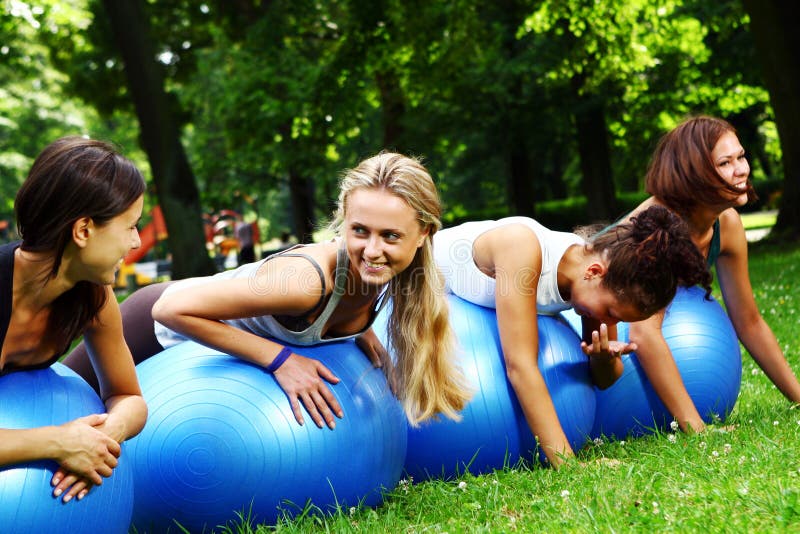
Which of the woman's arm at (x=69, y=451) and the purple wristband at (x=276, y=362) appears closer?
the woman's arm at (x=69, y=451)

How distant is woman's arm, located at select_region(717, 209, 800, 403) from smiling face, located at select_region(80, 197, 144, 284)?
374 cm

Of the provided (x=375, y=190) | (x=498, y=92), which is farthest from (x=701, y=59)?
(x=375, y=190)

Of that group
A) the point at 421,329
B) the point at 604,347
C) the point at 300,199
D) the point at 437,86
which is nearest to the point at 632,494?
the point at 604,347

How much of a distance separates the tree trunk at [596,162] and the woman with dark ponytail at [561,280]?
1835 cm

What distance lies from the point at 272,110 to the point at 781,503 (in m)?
17.8

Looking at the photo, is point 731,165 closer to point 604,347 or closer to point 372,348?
point 604,347

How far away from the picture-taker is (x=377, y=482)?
4375mm

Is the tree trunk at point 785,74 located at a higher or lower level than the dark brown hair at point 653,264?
→ higher

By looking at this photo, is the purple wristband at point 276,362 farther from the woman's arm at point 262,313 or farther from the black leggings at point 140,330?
the black leggings at point 140,330

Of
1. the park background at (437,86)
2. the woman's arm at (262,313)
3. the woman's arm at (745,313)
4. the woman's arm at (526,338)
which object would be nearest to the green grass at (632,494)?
the park background at (437,86)

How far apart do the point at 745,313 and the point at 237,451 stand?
11.5 feet

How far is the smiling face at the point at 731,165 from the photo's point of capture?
5.26 meters

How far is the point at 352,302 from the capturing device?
446 centimetres

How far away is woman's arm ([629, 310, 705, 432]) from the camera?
5.14m
